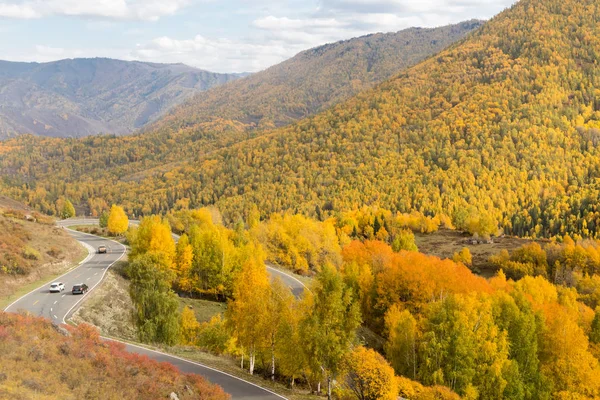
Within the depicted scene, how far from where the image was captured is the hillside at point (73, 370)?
23.0 m

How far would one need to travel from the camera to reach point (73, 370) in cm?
2516

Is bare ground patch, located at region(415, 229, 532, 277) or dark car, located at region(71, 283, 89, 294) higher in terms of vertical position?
dark car, located at region(71, 283, 89, 294)

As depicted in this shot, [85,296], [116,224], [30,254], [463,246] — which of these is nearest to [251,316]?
[85,296]

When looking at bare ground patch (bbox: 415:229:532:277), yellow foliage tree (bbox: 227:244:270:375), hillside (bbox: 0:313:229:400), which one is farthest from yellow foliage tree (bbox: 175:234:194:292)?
bare ground patch (bbox: 415:229:532:277)

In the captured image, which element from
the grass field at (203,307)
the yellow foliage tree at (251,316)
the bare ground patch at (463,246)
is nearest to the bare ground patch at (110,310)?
the grass field at (203,307)

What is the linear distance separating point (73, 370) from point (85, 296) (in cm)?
2944

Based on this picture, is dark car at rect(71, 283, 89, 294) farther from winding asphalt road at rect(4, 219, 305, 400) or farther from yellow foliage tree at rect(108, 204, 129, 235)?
yellow foliage tree at rect(108, 204, 129, 235)

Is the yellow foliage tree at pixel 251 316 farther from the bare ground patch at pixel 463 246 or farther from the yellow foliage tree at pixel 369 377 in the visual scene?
the bare ground patch at pixel 463 246

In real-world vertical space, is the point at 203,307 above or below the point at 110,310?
below

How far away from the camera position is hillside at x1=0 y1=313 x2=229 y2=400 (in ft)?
75.5

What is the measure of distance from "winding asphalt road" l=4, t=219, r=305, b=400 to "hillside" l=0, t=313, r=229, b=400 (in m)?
5.84

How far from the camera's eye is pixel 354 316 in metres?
34.3

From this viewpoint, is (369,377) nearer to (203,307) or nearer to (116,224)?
(203,307)

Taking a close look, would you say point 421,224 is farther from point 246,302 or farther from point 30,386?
point 30,386
